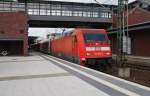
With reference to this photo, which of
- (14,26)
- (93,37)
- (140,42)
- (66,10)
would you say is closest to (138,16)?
(140,42)

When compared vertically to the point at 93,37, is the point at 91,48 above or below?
below

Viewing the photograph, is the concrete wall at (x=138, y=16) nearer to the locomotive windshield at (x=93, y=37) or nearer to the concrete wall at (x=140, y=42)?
the concrete wall at (x=140, y=42)

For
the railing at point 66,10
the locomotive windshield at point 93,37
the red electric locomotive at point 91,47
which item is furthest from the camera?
the railing at point 66,10

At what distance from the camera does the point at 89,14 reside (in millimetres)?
68688

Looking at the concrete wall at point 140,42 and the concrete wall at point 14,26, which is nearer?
the concrete wall at point 140,42

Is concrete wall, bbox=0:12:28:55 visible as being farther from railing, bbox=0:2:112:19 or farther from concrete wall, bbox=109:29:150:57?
railing, bbox=0:2:112:19

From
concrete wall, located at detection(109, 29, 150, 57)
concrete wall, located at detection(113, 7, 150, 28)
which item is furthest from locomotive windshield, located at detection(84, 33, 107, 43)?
concrete wall, located at detection(113, 7, 150, 28)

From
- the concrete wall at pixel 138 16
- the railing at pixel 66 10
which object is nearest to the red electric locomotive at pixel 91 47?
the concrete wall at pixel 138 16

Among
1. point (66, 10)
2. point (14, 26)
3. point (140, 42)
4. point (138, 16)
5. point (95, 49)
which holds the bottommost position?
point (95, 49)

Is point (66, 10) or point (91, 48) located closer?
point (91, 48)

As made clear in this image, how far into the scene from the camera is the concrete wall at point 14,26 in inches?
1790

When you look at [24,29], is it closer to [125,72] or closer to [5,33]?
[5,33]

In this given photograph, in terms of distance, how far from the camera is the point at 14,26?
151 feet

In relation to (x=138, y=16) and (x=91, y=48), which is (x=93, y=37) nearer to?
(x=91, y=48)
